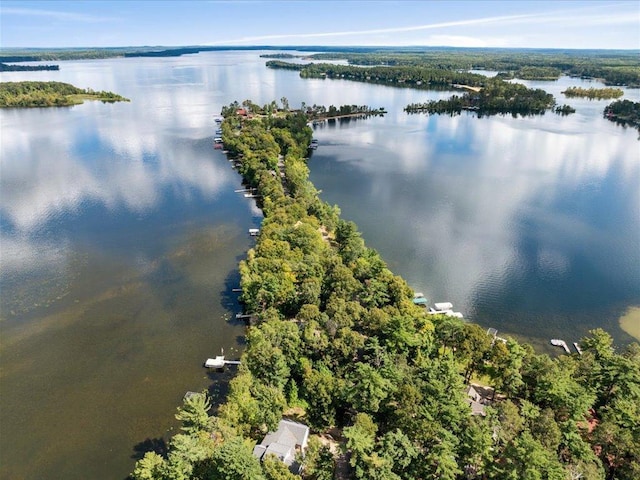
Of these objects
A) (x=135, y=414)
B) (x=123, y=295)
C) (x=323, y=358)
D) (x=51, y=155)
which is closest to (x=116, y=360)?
(x=135, y=414)

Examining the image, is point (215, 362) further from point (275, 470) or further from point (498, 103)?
point (498, 103)

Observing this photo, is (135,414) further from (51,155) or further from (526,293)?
(51,155)

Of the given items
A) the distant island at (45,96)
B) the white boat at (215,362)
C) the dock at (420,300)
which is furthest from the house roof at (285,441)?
the distant island at (45,96)

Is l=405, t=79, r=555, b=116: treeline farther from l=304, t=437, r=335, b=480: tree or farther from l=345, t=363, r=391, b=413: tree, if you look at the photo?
l=304, t=437, r=335, b=480: tree

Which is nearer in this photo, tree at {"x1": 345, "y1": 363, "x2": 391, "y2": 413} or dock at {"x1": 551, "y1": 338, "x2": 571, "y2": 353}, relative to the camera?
tree at {"x1": 345, "y1": 363, "x2": 391, "y2": 413}

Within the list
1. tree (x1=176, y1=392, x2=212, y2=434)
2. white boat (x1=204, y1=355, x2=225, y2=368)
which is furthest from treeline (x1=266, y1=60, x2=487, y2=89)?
tree (x1=176, y1=392, x2=212, y2=434)
